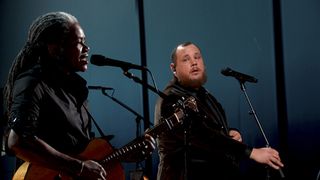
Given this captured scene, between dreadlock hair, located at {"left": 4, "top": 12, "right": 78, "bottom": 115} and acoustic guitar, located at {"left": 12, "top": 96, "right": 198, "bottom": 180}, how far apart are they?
16.1 inches

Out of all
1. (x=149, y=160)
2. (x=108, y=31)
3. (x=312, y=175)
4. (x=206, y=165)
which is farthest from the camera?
(x=108, y=31)

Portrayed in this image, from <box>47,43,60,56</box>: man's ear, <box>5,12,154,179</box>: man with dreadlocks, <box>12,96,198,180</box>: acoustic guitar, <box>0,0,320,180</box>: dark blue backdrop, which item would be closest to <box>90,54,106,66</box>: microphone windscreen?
<box>5,12,154,179</box>: man with dreadlocks

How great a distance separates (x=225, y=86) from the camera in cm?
424

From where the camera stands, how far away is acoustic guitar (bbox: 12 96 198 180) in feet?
7.26

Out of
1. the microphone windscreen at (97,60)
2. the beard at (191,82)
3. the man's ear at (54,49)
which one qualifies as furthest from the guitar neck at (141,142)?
the beard at (191,82)

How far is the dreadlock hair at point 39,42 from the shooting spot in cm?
240

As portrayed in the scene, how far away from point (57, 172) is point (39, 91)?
16.3 inches

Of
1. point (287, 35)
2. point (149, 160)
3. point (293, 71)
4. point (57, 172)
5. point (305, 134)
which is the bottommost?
point (149, 160)

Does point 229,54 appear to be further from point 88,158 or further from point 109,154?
point 88,158

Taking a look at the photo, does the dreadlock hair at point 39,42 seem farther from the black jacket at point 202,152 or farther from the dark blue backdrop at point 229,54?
the dark blue backdrop at point 229,54

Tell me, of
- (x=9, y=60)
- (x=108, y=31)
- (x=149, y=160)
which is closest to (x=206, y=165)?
(x=149, y=160)

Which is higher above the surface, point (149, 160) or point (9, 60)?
point (9, 60)

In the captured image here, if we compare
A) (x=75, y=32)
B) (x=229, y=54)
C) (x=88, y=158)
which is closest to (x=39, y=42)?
(x=75, y=32)

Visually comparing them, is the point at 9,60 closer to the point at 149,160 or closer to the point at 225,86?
the point at 149,160
